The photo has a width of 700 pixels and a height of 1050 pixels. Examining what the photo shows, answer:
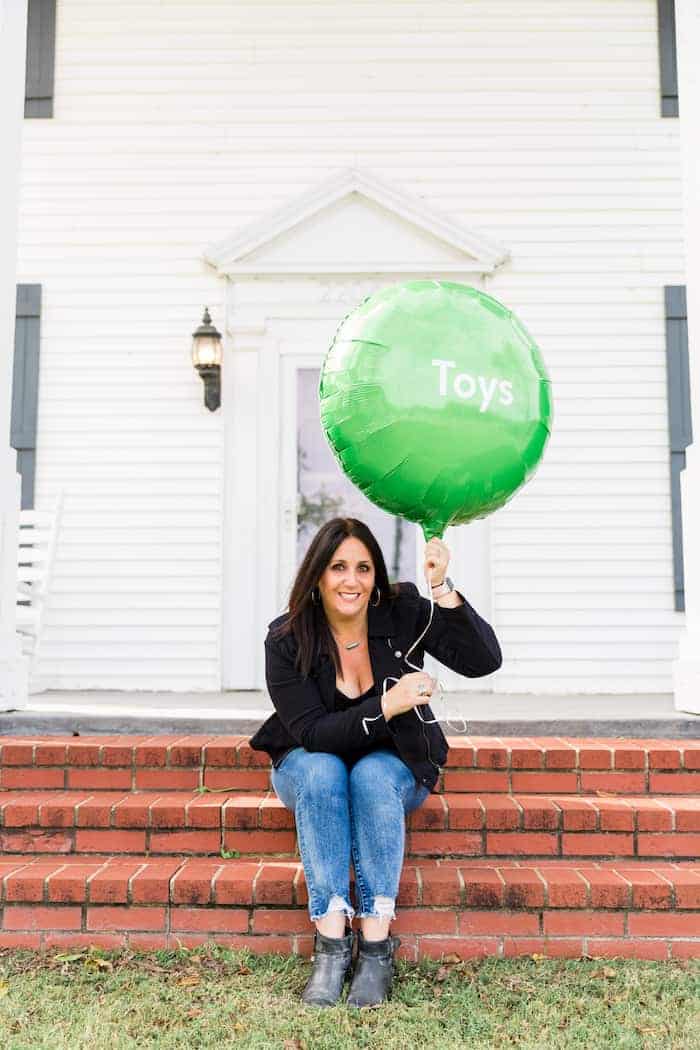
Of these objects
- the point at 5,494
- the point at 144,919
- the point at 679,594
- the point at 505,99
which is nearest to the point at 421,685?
the point at 144,919

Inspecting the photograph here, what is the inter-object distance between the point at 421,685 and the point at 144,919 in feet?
3.38

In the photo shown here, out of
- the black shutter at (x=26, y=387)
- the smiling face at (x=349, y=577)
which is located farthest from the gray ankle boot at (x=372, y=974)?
the black shutter at (x=26, y=387)

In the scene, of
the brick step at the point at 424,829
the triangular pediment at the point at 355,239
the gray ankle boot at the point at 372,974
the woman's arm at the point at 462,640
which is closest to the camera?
the gray ankle boot at the point at 372,974

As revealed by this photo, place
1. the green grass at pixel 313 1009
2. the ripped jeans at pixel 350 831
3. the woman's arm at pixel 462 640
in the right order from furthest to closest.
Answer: the woman's arm at pixel 462 640, the ripped jeans at pixel 350 831, the green grass at pixel 313 1009

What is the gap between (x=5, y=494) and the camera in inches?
125

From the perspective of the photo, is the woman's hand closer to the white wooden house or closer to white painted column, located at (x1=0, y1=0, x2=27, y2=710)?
white painted column, located at (x1=0, y1=0, x2=27, y2=710)

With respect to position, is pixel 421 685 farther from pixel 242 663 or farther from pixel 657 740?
pixel 242 663

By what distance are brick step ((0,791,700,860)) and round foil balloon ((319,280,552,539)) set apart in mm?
1035

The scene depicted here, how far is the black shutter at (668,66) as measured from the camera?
477cm

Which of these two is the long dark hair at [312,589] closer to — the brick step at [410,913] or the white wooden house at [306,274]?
the brick step at [410,913]

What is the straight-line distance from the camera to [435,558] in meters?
1.92

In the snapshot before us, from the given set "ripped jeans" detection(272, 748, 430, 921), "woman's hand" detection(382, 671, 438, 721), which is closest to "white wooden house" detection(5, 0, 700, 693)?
"ripped jeans" detection(272, 748, 430, 921)

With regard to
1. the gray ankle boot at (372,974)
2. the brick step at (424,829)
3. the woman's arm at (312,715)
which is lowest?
the gray ankle boot at (372,974)

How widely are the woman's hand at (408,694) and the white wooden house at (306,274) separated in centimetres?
262
